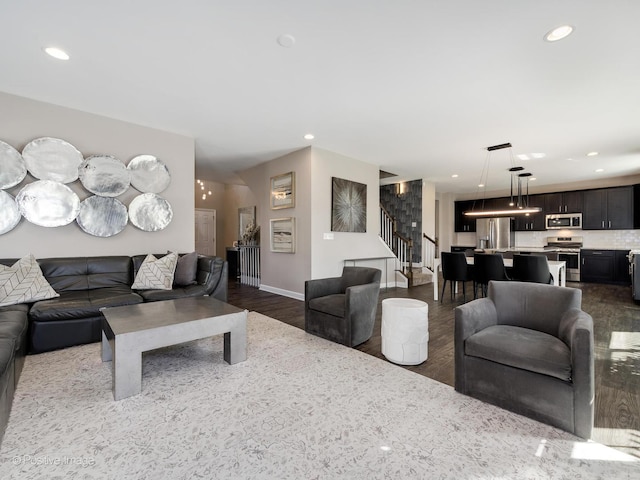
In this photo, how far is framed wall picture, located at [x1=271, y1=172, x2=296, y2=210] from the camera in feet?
17.9

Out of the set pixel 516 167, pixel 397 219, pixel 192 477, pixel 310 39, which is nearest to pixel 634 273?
pixel 516 167

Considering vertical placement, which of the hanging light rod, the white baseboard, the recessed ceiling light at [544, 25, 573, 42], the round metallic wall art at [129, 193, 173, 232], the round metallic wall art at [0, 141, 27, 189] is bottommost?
the white baseboard

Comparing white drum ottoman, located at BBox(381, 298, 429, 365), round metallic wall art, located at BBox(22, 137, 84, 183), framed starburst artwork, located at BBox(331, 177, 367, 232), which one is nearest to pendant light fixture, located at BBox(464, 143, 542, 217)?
framed starburst artwork, located at BBox(331, 177, 367, 232)

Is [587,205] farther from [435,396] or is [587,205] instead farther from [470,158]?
[435,396]

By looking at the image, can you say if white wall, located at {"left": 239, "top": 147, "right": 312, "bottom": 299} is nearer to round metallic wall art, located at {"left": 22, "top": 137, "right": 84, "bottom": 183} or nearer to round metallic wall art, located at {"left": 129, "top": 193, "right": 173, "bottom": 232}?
round metallic wall art, located at {"left": 129, "top": 193, "right": 173, "bottom": 232}

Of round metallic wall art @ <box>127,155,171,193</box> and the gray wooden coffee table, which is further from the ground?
round metallic wall art @ <box>127,155,171,193</box>

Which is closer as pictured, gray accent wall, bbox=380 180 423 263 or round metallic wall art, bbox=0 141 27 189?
round metallic wall art, bbox=0 141 27 189

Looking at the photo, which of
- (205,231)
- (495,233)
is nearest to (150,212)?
(205,231)

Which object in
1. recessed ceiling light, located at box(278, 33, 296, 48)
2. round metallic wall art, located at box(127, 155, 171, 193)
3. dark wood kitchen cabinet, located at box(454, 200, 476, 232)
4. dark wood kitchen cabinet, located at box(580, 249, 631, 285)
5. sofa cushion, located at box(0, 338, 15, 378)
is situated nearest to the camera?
sofa cushion, located at box(0, 338, 15, 378)

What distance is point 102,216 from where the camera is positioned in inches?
152

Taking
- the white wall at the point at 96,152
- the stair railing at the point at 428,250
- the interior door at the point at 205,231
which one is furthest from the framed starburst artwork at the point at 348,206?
the interior door at the point at 205,231

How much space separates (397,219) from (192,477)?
798 cm

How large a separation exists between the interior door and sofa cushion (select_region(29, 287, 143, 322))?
6.20 meters

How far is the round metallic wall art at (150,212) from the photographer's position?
4125 millimetres
